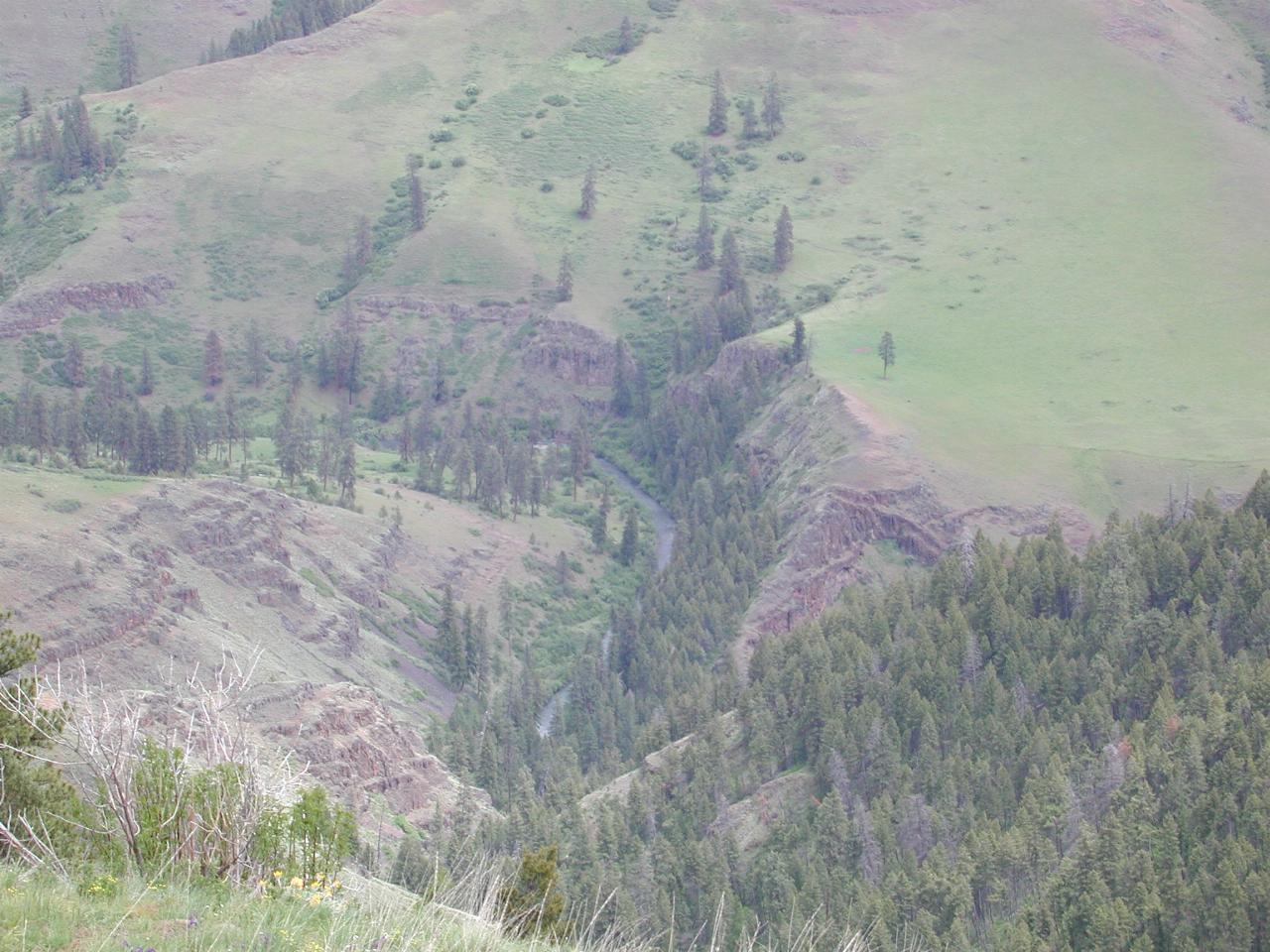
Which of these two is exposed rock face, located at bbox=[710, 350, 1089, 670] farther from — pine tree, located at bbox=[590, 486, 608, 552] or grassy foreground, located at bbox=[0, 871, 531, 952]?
grassy foreground, located at bbox=[0, 871, 531, 952]

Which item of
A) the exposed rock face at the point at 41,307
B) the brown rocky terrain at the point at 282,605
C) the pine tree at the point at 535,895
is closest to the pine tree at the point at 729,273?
the brown rocky terrain at the point at 282,605

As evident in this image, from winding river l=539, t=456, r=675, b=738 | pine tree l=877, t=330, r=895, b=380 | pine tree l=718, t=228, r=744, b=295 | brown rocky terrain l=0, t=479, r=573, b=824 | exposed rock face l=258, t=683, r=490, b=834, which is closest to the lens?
exposed rock face l=258, t=683, r=490, b=834

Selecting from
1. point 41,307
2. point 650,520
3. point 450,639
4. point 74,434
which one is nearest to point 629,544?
point 650,520

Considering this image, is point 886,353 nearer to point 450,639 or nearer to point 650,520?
point 650,520

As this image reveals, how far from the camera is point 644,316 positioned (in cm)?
19925

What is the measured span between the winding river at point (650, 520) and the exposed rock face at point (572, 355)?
1250cm

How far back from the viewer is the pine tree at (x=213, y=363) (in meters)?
193

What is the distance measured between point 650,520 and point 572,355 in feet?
110

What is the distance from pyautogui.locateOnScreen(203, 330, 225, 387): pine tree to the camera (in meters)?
193

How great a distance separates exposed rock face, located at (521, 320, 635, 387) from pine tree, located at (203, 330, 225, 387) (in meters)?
31.2

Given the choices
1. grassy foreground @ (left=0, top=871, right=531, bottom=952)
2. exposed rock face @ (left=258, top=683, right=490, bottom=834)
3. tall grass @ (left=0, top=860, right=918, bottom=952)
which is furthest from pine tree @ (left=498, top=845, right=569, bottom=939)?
exposed rock face @ (left=258, top=683, right=490, bottom=834)

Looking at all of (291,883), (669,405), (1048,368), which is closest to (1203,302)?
(1048,368)

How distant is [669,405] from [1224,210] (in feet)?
214

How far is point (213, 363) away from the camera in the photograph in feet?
633
